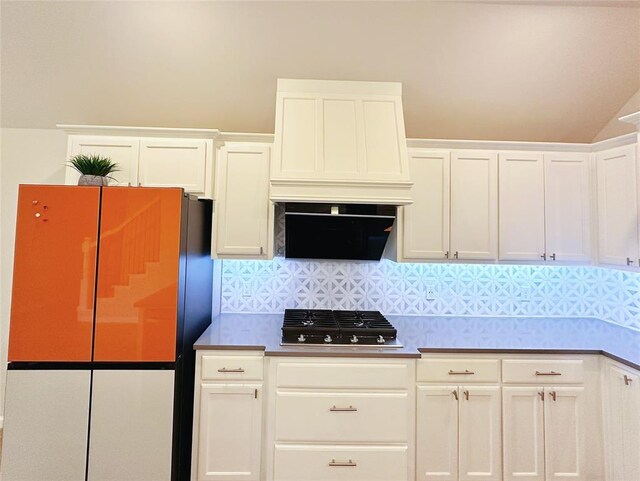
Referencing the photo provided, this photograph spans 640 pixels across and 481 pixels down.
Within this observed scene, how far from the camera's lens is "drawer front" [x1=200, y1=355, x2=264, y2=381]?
187cm

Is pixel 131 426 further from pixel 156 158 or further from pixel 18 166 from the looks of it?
pixel 18 166

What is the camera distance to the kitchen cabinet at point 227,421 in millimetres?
1842

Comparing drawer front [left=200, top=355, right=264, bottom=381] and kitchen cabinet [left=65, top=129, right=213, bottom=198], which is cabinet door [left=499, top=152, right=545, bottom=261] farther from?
kitchen cabinet [left=65, top=129, right=213, bottom=198]

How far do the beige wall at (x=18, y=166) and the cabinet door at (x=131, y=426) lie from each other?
1.63 metres

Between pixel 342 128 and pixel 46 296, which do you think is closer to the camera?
pixel 46 296

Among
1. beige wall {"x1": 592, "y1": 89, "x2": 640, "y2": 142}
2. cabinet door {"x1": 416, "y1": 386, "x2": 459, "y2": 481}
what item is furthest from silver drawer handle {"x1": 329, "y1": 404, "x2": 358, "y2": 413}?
beige wall {"x1": 592, "y1": 89, "x2": 640, "y2": 142}

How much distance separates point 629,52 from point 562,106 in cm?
45

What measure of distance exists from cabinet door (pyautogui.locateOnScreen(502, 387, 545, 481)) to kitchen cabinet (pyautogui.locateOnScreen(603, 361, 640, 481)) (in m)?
0.41

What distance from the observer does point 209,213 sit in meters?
2.38

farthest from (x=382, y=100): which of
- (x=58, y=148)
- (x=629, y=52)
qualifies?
(x=58, y=148)

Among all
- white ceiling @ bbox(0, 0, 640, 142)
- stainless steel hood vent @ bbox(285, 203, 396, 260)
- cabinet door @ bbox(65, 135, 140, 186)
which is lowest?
stainless steel hood vent @ bbox(285, 203, 396, 260)

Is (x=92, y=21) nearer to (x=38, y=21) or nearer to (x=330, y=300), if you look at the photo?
(x=38, y=21)

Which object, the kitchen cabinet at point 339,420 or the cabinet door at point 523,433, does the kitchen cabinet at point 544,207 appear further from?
the kitchen cabinet at point 339,420

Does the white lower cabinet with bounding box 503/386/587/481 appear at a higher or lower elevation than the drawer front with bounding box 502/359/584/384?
lower
